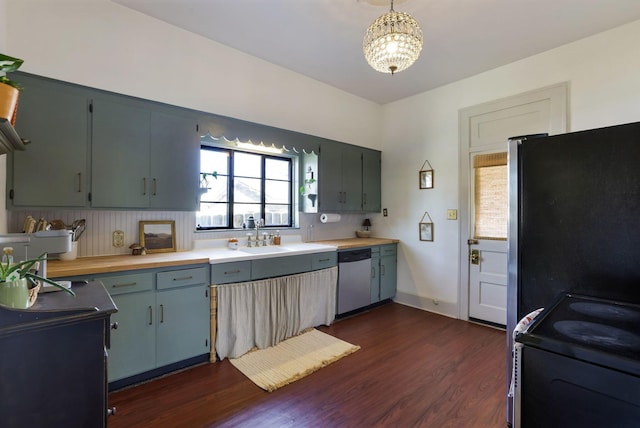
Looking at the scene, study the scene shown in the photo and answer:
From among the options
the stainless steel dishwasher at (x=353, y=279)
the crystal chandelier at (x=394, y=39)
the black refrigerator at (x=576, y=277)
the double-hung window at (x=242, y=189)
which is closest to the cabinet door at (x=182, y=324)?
the double-hung window at (x=242, y=189)

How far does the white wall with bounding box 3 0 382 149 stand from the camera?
7.17ft

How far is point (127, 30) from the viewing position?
8.23ft

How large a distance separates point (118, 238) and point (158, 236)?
0.31 m

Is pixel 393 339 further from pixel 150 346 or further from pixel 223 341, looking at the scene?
pixel 150 346

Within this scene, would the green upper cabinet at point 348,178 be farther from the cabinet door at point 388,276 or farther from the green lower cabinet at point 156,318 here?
the green lower cabinet at point 156,318

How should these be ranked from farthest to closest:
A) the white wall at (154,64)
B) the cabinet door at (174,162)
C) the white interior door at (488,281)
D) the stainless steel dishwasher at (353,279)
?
the stainless steel dishwasher at (353,279) < the white interior door at (488,281) < the cabinet door at (174,162) < the white wall at (154,64)

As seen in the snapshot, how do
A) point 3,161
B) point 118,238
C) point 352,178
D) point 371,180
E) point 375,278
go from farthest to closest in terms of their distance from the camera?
point 371,180
point 352,178
point 375,278
point 118,238
point 3,161

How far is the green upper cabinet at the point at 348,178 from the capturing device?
3.81 meters

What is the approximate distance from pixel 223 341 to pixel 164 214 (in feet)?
4.21

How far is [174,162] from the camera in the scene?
2.64 meters

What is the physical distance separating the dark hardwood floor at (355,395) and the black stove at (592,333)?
118 cm

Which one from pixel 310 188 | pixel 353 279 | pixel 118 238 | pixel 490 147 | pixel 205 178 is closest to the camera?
pixel 118 238

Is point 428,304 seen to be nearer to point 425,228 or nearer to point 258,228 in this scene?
point 425,228

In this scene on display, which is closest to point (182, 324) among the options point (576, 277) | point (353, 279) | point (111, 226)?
point (111, 226)
